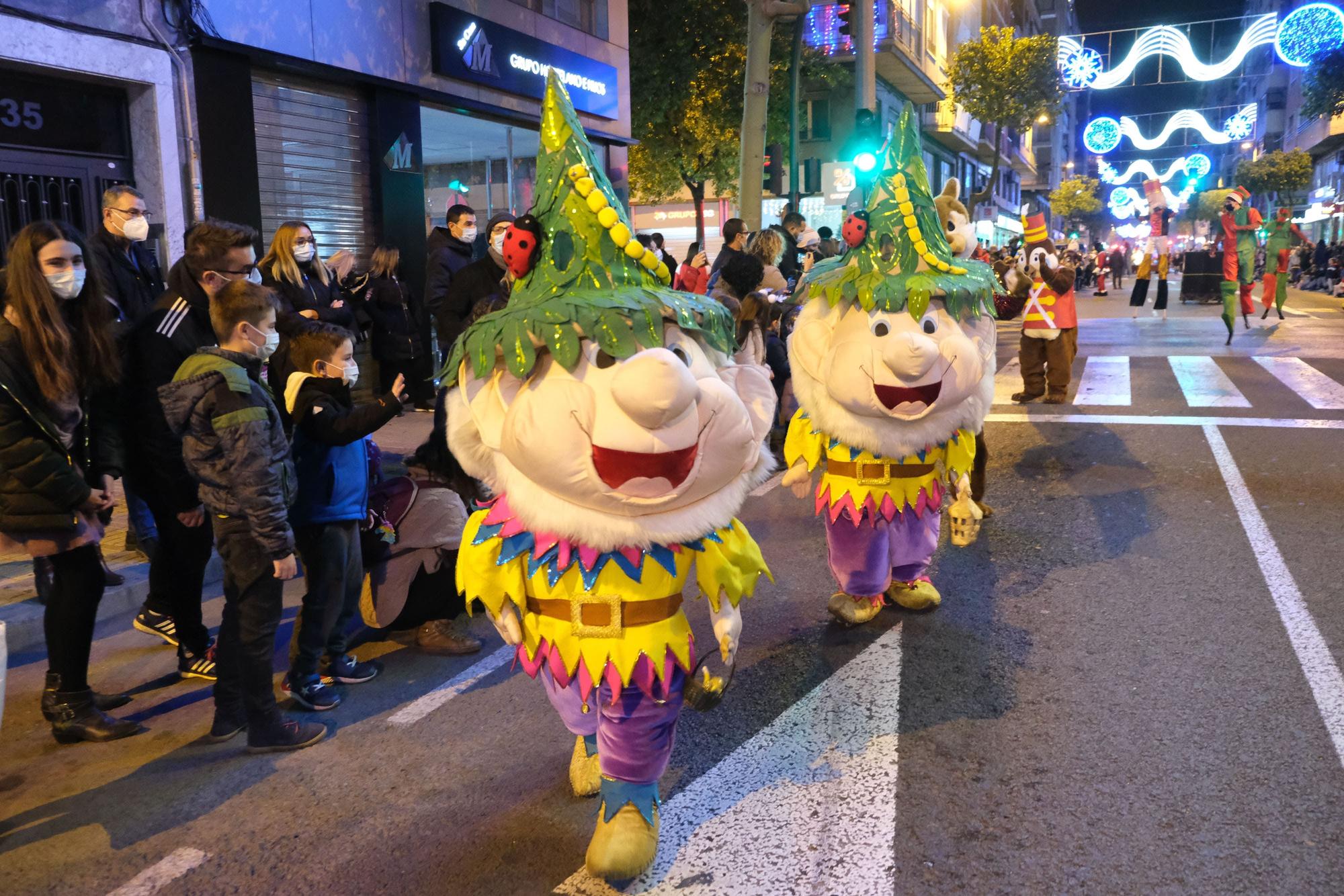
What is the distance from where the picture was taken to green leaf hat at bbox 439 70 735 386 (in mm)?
2486

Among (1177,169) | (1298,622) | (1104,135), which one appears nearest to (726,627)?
(1298,622)

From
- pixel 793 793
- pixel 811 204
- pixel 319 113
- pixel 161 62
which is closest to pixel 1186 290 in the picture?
pixel 811 204

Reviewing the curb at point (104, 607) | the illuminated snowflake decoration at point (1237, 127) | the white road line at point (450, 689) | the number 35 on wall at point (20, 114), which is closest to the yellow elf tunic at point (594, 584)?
the white road line at point (450, 689)

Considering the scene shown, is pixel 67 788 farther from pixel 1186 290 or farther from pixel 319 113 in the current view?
pixel 1186 290

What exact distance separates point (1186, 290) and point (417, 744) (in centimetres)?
2660

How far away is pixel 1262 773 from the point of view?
3.17 meters

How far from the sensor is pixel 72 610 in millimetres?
3574

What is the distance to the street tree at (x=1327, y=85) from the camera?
2352cm

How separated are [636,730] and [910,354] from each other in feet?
6.26

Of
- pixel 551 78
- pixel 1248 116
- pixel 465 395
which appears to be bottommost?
pixel 465 395

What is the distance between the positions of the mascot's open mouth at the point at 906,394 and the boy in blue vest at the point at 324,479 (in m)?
1.89

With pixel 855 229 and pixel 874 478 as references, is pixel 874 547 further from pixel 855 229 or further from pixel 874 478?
pixel 855 229

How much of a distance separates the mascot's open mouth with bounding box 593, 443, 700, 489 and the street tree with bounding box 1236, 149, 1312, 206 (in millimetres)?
47600

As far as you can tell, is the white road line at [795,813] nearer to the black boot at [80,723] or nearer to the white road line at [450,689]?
the white road line at [450,689]
